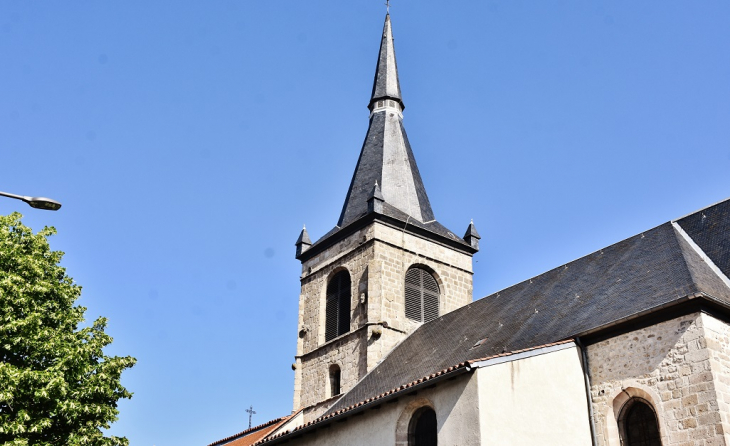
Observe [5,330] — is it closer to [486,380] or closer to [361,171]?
[486,380]

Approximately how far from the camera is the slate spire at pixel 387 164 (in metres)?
25.2

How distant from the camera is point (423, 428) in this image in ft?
48.7

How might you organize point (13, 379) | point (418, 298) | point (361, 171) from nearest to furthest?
point (13, 379) → point (418, 298) → point (361, 171)

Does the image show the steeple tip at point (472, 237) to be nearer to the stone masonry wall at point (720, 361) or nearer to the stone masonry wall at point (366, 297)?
the stone masonry wall at point (366, 297)

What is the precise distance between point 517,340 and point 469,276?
8674 mm

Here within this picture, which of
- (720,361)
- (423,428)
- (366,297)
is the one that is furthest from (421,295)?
(720,361)

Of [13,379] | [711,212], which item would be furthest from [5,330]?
[711,212]

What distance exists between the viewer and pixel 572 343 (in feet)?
48.1

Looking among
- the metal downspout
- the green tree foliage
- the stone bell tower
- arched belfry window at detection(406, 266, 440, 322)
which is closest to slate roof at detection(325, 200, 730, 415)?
the metal downspout

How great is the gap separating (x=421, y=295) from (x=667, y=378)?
11086 millimetres

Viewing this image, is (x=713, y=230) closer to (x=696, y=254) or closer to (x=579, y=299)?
(x=696, y=254)

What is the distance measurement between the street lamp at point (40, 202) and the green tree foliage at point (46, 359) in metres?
5.14

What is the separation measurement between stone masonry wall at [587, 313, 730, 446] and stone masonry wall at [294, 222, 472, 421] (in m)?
8.49

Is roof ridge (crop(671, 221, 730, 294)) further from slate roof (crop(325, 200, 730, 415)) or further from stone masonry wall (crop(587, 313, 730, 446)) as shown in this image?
stone masonry wall (crop(587, 313, 730, 446))
